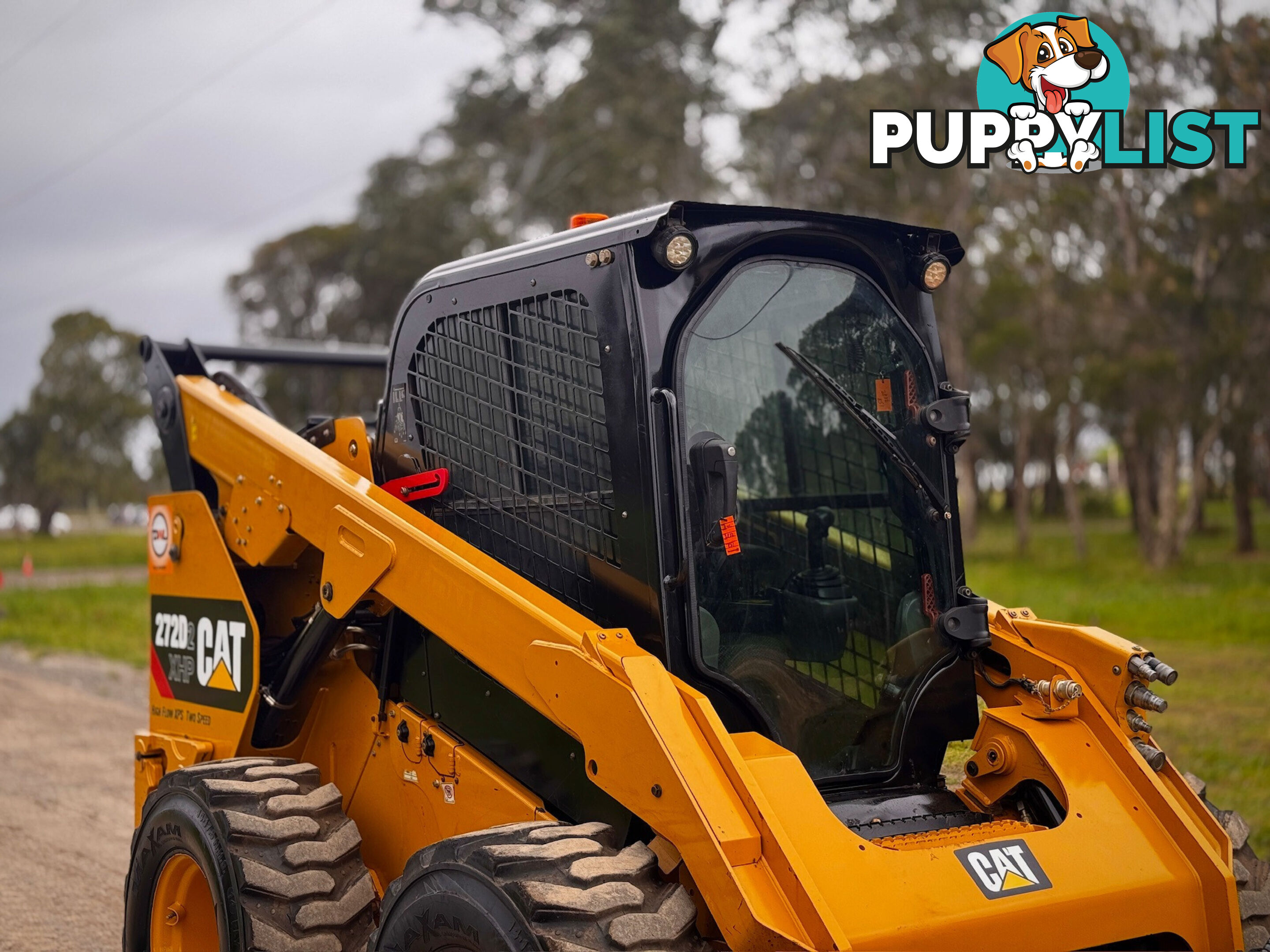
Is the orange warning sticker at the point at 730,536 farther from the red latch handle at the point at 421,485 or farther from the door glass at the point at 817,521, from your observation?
the red latch handle at the point at 421,485

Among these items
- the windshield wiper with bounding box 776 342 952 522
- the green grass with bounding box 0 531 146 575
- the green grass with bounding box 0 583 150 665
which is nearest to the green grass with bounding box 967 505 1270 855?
the windshield wiper with bounding box 776 342 952 522

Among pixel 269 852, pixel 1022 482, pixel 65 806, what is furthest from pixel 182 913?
pixel 1022 482

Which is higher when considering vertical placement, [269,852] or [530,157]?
[530,157]

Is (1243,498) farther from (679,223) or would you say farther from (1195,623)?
(679,223)

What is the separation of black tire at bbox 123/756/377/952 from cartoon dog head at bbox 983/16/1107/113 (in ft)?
28.0

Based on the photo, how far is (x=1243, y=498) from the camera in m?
29.2

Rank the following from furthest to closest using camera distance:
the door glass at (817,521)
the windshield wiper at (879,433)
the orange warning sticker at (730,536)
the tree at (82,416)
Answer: the tree at (82,416) → the windshield wiper at (879,433) → the door glass at (817,521) → the orange warning sticker at (730,536)

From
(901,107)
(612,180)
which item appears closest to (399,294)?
(612,180)

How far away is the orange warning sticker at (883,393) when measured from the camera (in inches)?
152

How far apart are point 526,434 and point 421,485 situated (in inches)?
19.0

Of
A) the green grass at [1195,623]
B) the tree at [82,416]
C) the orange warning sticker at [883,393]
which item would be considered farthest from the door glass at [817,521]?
the tree at [82,416]

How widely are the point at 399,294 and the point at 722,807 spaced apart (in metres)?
35.2

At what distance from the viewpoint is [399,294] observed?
121 feet

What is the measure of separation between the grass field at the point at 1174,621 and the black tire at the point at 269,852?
4849 millimetres
